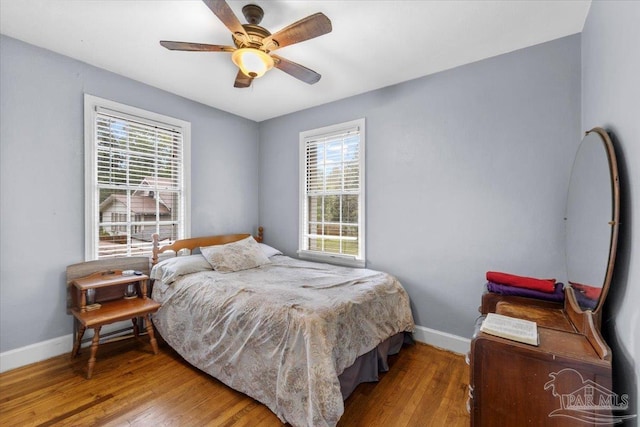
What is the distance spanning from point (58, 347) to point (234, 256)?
1657 mm

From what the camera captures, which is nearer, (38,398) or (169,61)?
(38,398)

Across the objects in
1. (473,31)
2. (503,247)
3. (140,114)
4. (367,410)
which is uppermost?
(473,31)

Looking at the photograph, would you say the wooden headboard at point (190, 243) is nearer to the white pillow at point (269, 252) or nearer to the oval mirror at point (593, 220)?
the white pillow at point (269, 252)

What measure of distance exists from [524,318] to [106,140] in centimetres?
367

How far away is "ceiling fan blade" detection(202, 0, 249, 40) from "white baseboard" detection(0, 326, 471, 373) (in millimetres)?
2919

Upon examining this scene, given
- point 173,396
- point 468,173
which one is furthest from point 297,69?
point 173,396

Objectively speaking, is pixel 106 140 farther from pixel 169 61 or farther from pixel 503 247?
pixel 503 247

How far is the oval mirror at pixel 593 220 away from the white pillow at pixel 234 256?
2.70m

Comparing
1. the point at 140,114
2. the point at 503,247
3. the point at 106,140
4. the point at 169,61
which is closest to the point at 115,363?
the point at 106,140

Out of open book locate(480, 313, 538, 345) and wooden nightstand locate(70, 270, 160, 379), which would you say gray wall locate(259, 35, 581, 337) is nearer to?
open book locate(480, 313, 538, 345)

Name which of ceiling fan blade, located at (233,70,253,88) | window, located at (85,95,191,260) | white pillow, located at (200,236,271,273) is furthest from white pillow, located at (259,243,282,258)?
ceiling fan blade, located at (233,70,253,88)

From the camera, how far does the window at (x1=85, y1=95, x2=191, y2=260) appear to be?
2648 millimetres

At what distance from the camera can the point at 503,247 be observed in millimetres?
2344

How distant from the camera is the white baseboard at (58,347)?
2236mm
